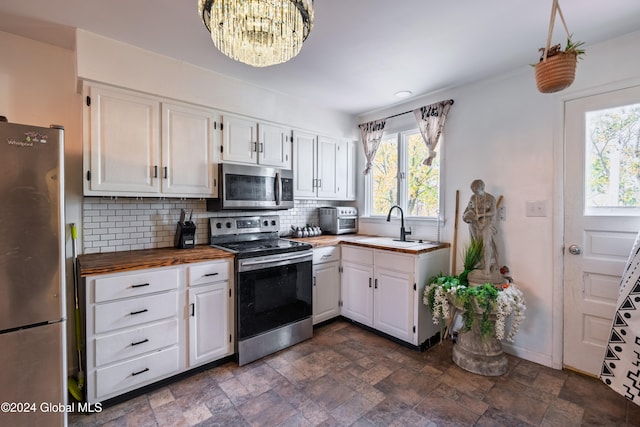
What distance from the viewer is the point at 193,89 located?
2.44 meters

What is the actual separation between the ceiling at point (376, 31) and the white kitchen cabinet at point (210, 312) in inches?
65.9

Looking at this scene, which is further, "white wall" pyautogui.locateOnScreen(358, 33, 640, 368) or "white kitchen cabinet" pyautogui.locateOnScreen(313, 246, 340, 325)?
"white kitchen cabinet" pyautogui.locateOnScreen(313, 246, 340, 325)

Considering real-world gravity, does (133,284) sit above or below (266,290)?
above

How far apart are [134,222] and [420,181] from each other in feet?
9.39

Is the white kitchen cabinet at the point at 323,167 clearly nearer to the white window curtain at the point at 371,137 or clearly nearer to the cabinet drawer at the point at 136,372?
the white window curtain at the point at 371,137

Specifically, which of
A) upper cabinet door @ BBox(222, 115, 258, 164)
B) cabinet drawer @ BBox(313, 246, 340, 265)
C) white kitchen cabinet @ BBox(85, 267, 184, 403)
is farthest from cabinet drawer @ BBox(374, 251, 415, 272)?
white kitchen cabinet @ BBox(85, 267, 184, 403)

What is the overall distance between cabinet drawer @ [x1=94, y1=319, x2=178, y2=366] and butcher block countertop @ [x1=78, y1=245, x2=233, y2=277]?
16.8 inches

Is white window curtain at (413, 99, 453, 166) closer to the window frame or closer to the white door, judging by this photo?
the window frame

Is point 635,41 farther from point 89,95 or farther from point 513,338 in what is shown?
point 89,95

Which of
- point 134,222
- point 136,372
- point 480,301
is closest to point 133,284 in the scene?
point 136,372

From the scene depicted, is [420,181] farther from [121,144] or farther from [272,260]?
[121,144]

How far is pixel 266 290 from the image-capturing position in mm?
2502

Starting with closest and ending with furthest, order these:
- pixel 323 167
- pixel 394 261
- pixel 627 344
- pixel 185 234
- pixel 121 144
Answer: pixel 627 344 → pixel 121 144 → pixel 185 234 → pixel 394 261 → pixel 323 167

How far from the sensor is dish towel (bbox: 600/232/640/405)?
1615mm
